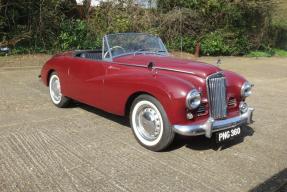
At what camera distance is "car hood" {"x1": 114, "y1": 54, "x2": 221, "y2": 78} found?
4.69m

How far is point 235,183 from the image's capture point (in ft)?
12.6

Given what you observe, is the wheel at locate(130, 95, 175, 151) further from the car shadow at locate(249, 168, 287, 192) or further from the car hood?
the car shadow at locate(249, 168, 287, 192)

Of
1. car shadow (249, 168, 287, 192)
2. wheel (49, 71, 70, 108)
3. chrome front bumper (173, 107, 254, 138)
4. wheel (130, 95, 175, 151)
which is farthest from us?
wheel (49, 71, 70, 108)

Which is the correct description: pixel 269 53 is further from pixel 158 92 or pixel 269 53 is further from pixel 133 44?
pixel 158 92

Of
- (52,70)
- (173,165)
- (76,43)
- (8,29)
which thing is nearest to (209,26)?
(76,43)

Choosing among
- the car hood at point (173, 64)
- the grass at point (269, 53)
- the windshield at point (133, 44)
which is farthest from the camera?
the grass at point (269, 53)

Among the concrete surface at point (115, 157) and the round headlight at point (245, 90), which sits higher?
the round headlight at point (245, 90)

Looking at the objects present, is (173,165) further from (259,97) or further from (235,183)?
(259,97)

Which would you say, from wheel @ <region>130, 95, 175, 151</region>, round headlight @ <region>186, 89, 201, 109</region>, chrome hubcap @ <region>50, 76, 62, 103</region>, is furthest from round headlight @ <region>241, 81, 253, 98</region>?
chrome hubcap @ <region>50, 76, 62, 103</region>

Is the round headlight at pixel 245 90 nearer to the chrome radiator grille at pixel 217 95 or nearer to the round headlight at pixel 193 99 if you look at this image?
the chrome radiator grille at pixel 217 95

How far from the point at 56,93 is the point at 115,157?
2848 mm

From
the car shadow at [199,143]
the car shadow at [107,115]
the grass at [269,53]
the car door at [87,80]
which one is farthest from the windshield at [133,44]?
the grass at [269,53]

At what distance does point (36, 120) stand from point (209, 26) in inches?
A: 555

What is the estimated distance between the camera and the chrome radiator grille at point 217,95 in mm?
4578
